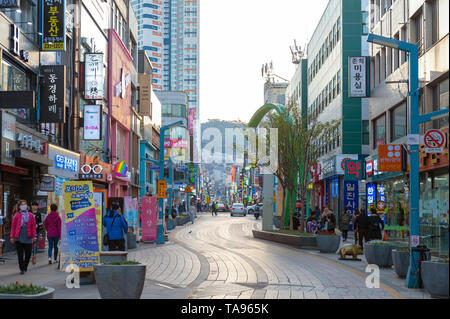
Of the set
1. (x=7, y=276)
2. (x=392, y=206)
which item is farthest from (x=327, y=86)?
(x=7, y=276)

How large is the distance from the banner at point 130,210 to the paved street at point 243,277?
3.22 metres

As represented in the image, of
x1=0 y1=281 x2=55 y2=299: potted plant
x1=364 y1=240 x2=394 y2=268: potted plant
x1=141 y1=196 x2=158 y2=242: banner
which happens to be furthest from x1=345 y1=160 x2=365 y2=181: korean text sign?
x1=0 y1=281 x2=55 y2=299: potted plant

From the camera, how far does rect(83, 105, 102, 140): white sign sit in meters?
34.0

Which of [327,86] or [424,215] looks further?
[327,86]

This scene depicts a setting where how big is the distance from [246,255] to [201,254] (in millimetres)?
1671

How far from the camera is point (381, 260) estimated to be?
18312mm

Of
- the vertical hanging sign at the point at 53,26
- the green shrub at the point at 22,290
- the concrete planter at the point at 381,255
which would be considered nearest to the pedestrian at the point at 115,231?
the concrete planter at the point at 381,255

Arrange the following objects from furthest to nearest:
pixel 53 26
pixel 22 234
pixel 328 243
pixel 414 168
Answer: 1. pixel 53 26
2. pixel 328 243
3. pixel 22 234
4. pixel 414 168

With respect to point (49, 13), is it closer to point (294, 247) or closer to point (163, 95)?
point (294, 247)

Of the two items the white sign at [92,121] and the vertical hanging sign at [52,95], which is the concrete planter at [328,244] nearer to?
the vertical hanging sign at [52,95]

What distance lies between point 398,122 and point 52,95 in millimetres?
16620

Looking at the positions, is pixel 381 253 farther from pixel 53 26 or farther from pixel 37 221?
pixel 53 26

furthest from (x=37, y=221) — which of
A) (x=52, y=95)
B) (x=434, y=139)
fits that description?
(x=434, y=139)

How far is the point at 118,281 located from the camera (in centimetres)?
1065
